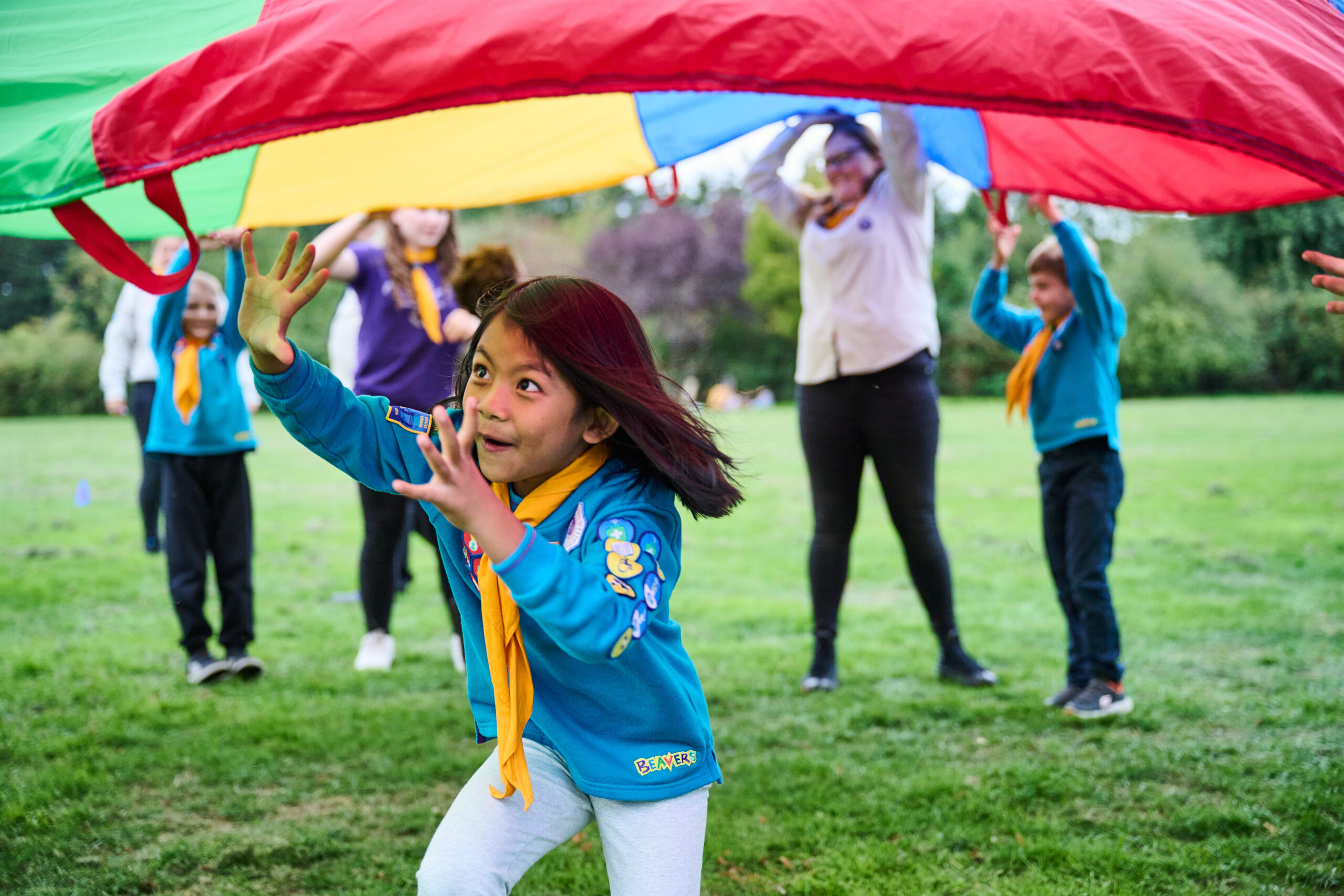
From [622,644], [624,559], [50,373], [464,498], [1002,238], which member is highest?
[1002,238]

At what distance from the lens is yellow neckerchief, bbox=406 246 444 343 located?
4.21 metres

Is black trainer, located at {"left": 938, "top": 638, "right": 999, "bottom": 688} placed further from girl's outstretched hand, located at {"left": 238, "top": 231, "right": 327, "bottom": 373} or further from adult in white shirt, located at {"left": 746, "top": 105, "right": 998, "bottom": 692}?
girl's outstretched hand, located at {"left": 238, "top": 231, "right": 327, "bottom": 373}

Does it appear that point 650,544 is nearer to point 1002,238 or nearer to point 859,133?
point 1002,238

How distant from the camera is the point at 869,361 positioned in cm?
409

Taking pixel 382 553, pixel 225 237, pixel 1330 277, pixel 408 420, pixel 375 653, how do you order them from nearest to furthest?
pixel 408 420
pixel 1330 277
pixel 225 237
pixel 382 553
pixel 375 653

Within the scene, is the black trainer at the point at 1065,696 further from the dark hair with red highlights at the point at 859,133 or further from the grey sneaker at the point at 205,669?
the grey sneaker at the point at 205,669

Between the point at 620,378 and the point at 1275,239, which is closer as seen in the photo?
the point at 620,378

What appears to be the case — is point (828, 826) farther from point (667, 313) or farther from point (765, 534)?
point (667, 313)

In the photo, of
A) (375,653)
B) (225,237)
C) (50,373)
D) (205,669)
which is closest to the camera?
(225,237)

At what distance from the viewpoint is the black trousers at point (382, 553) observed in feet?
14.8

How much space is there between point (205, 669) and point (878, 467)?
2.73 m

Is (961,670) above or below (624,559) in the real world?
below

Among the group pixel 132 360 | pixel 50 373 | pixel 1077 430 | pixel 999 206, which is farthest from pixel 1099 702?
pixel 50 373

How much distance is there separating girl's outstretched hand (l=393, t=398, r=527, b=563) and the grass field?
0.71 metres
